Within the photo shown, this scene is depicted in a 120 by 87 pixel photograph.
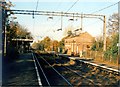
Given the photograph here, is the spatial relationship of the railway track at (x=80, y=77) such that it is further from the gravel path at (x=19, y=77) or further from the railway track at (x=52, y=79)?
the gravel path at (x=19, y=77)

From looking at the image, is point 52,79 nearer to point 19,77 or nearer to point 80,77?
point 19,77

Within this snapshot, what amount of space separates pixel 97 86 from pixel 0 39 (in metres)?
16.1

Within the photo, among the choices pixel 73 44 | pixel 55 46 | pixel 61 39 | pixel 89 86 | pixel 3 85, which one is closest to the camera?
pixel 3 85

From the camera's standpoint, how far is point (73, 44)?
266 ft

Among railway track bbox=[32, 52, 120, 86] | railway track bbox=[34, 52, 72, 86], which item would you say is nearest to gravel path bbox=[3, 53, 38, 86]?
railway track bbox=[34, 52, 72, 86]

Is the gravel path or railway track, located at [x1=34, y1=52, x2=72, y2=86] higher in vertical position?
the gravel path

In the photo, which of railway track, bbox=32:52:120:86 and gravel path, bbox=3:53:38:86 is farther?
railway track, bbox=32:52:120:86

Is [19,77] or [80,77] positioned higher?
[19,77]

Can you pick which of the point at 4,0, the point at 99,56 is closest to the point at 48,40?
the point at 99,56

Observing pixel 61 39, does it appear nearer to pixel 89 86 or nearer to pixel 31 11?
pixel 31 11

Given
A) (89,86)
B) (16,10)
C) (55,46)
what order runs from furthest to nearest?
A: (55,46) < (16,10) < (89,86)

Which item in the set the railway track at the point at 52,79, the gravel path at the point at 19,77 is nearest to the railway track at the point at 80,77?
the railway track at the point at 52,79

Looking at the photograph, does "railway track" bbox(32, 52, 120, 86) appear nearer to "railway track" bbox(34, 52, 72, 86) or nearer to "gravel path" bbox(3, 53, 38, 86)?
"railway track" bbox(34, 52, 72, 86)

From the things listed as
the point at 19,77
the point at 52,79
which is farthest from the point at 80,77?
the point at 19,77
